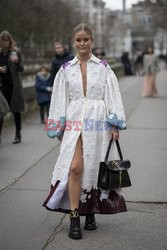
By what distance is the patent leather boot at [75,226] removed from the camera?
15.0 ft

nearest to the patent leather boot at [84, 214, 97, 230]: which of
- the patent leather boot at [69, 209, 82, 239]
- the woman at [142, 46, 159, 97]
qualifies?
the patent leather boot at [69, 209, 82, 239]

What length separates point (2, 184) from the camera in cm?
647

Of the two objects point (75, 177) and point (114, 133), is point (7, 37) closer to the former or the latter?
point (114, 133)

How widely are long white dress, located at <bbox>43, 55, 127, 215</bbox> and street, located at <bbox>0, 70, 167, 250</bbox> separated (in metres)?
0.26

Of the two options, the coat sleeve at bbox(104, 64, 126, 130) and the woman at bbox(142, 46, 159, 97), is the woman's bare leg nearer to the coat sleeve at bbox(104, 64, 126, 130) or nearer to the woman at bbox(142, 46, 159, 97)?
the coat sleeve at bbox(104, 64, 126, 130)

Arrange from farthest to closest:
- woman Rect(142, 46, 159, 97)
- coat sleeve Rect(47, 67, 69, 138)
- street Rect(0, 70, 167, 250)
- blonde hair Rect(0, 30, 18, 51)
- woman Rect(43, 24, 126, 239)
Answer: woman Rect(142, 46, 159, 97) < blonde hair Rect(0, 30, 18, 51) < coat sleeve Rect(47, 67, 69, 138) < woman Rect(43, 24, 126, 239) < street Rect(0, 70, 167, 250)

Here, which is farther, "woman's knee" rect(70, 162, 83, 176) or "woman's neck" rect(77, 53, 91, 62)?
"woman's neck" rect(77, 53, 91, 62)

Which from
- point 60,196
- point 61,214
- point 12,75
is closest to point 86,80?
point 60,196

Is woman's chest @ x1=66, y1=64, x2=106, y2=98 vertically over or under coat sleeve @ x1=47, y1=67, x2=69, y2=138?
over

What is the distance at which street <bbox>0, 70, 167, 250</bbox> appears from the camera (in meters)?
4.50

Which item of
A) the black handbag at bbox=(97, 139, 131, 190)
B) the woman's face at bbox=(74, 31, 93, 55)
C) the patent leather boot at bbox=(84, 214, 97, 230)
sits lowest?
the patent leather boot at bbox=(84, 214, 97, 230)

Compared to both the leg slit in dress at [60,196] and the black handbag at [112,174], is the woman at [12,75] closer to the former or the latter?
the leg slit in dress at [60,196]

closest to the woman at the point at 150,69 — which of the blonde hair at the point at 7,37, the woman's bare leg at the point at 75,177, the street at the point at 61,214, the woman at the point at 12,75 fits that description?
the street at the point at 61,214

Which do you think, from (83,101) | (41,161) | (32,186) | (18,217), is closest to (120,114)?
(83,101)
